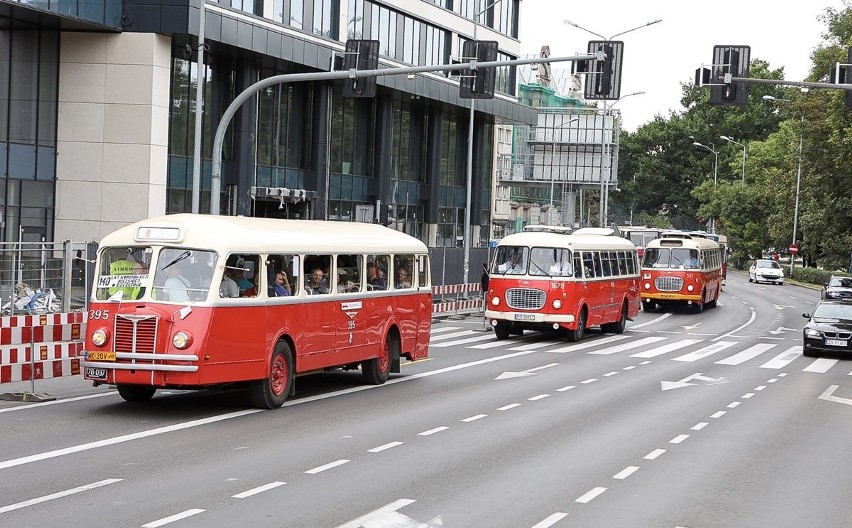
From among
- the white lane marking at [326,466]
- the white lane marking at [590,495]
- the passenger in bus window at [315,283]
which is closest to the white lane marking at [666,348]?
the passenger in bus window at [315,283]

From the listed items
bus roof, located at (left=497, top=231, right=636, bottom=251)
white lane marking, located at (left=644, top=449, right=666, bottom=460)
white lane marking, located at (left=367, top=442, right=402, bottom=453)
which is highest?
bus roof, located at (left=497, top=231, right=636, bottom=251)

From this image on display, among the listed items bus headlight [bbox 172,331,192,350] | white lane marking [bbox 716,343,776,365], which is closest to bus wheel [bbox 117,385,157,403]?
bus headlight [bbox 172,331,192,350]

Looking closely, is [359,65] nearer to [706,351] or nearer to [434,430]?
[706,351]

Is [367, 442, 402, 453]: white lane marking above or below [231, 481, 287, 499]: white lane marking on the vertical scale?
below

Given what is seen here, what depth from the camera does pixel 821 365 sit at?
27.8 meters

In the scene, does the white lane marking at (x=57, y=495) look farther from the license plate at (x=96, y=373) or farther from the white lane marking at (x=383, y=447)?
the license plate at (x=96, y=373)

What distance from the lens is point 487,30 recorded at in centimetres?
6331

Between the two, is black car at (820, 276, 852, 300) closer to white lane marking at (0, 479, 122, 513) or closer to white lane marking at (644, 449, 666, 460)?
white lane marking at (644, 449, 666, 460)

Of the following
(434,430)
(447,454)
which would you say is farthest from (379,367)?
(447,454)

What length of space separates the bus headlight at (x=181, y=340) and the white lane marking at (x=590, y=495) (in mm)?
5871

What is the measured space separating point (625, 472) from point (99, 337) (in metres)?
6.85

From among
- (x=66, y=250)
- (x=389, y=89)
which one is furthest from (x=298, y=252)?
(x=389, y=89)

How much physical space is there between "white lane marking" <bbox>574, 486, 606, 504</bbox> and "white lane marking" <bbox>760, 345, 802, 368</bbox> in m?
16.3

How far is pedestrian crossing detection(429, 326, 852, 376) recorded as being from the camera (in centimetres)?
2825
